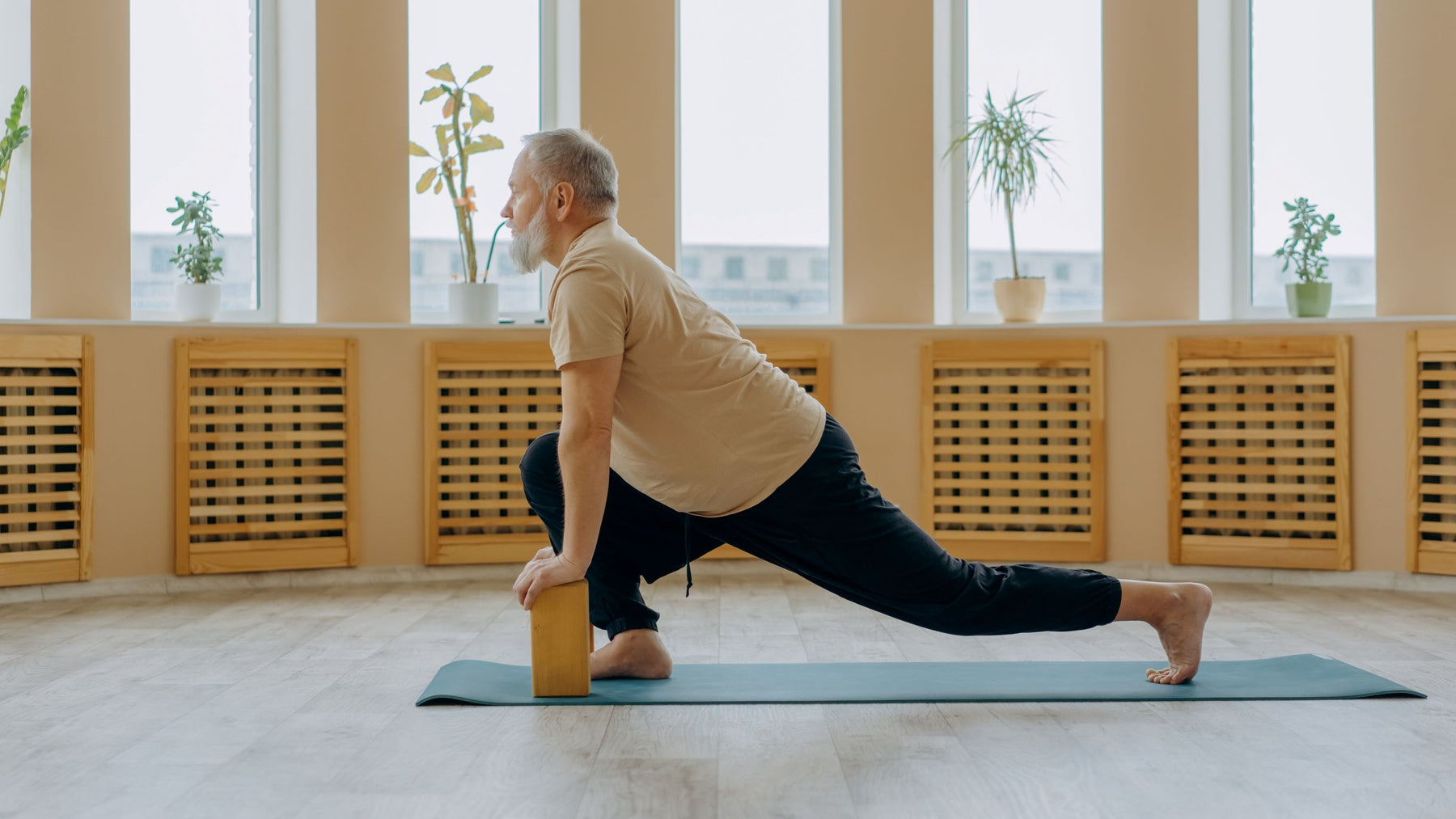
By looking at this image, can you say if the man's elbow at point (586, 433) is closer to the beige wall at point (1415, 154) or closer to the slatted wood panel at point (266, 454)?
the slatted wood panel at point (266, 454)

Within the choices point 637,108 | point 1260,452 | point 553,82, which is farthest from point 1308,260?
point 553,82

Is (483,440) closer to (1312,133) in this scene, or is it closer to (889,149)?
(889,149)

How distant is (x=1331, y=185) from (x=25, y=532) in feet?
15.9

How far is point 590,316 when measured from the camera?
2246 millimetres

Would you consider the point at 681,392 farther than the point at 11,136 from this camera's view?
No

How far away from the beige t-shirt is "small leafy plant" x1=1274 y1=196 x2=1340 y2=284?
109 inches

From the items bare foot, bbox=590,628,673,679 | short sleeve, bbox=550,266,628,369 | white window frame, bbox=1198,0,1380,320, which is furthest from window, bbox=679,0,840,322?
short sleeve, bbox=550,266,628,369

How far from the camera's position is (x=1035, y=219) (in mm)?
4734

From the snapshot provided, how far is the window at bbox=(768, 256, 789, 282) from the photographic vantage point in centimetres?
476

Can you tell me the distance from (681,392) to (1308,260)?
3.01 meters

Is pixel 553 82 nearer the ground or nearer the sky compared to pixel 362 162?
nearer the sky

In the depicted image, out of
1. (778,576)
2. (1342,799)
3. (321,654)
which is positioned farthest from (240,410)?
(1342,799)

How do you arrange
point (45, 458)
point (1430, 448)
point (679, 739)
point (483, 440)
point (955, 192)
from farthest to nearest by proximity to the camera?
point (955, 192), point (483, 440), point (1430, 448), point (45, 458), point (679, 739)

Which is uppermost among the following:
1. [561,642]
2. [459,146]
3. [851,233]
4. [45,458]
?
[459,146]
